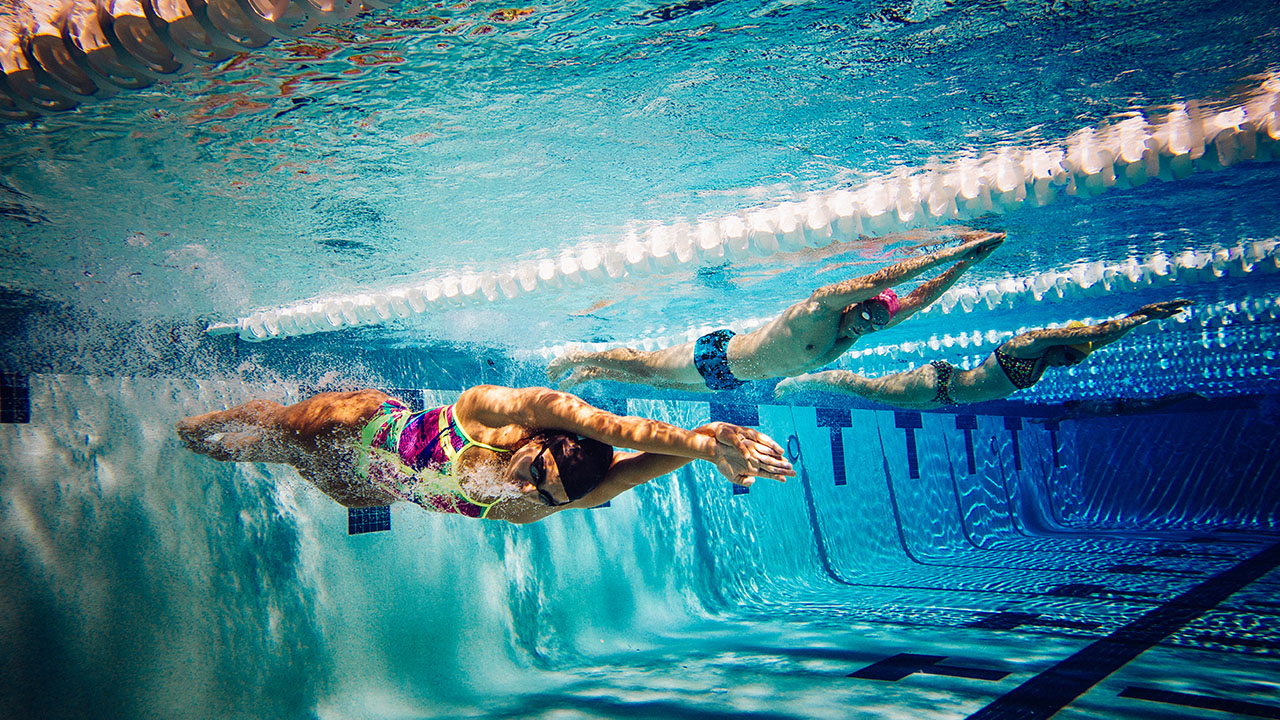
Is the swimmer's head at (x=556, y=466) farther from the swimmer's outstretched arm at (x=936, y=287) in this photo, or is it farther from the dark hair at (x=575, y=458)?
the swimmer's outstretched arm at (x=936, y=287)

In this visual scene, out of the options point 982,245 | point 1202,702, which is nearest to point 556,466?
point 982,245

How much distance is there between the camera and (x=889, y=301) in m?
4.55

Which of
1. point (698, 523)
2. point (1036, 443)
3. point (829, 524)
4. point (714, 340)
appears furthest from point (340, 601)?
point (1036, 443)

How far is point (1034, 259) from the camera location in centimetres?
652

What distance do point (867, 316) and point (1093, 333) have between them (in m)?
2.21

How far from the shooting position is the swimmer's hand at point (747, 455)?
203 cm

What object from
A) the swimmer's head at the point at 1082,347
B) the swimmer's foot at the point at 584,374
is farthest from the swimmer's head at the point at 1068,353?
the swimmer's foot at the point at 584,374

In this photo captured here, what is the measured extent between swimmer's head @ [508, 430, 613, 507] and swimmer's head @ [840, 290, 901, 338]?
7.72 ft

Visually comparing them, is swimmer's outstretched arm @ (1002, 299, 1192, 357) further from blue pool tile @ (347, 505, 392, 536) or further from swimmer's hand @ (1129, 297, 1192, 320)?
A: blue pool tile @ (347, 505, 392, 536)

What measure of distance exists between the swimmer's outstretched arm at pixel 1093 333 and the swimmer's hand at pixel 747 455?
3861 mm

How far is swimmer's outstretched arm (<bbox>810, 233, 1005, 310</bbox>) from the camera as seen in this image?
3650 millimetres

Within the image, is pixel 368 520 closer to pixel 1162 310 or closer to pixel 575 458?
pixel 575 458

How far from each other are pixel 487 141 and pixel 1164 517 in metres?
25.8

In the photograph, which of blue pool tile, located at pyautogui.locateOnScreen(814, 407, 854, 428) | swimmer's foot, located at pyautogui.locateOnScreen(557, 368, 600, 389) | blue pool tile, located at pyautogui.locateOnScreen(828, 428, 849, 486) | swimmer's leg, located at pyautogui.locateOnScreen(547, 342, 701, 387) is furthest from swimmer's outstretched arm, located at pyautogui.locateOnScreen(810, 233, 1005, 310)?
blue pool tile, located at pyautogui.locateOnScreen(828, 428, 849, 486)
